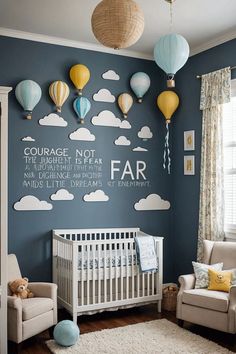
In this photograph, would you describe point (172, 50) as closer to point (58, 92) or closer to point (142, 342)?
point (58, 92)

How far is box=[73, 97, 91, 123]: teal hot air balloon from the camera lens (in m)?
4.38

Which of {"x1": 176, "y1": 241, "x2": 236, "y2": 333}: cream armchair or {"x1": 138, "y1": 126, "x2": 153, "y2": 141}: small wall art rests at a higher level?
{"x1": 138, "y1": 126, "x2": 153, "y2": 141}: small wall art

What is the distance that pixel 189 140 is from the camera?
4754 mm

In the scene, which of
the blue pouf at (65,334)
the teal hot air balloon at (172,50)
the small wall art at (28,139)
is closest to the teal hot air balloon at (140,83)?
the small wall art at (28,139)

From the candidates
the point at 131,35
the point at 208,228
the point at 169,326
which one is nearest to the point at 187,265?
the point at 208,228

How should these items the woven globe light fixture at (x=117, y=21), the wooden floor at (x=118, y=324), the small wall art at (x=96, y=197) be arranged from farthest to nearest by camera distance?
1. the small wall art at (x=96, y=197)
2. the wooden floor at (x=118, y=324)
3. the woven globe light fixture at (x=117, y=21)

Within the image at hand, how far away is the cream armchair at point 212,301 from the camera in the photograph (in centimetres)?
338

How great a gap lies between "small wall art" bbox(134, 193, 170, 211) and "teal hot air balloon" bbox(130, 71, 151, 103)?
1.17 m

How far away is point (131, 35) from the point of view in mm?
2504

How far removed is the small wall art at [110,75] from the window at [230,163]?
1247 mm

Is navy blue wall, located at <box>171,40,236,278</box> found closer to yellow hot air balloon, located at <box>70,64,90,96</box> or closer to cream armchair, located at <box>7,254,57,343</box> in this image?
yellow hot air balloon, located at <box>70,64,90,96</box>

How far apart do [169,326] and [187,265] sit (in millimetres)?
1060

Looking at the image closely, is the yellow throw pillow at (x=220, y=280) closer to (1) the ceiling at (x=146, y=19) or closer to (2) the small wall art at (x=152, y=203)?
(2) the small wall art at (x=152, y=203)

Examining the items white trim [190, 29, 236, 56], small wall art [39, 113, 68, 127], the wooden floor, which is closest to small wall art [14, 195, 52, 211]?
small wall art [39, 113, 68, 127]
